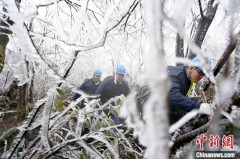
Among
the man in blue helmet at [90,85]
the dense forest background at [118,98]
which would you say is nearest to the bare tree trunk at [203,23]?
the dense forest background at [118,98]

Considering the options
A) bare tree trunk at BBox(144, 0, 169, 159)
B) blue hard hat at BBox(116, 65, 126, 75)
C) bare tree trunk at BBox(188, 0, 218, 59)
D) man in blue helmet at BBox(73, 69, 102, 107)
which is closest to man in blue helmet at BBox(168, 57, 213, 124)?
bare tree trunk at BBox(188, 0, 218, 59)

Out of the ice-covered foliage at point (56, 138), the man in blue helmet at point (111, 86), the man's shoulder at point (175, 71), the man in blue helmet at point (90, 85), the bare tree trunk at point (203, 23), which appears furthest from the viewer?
the man in blue helmet at point (90, 85)

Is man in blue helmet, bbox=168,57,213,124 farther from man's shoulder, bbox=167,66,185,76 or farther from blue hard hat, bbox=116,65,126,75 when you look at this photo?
blue hard hat, bbox=116,65,126,75

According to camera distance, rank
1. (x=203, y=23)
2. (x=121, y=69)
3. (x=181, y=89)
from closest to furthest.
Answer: (x=181, y=89) < (x=203, y=23) < (x=121, y=69)

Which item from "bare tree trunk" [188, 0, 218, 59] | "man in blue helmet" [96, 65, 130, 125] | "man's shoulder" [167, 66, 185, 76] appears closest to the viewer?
"man's shoulder" [167, 66, 185, 76]

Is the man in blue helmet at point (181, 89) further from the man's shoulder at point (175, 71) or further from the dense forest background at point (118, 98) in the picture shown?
the dense forest background at point (118, 98)

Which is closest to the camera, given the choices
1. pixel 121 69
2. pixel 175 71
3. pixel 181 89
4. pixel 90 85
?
pixel 175 71

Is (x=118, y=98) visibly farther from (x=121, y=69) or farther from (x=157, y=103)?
(x=121, y=69)

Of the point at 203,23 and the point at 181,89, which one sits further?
the point at 203,23

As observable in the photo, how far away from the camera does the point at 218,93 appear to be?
69 centimetres

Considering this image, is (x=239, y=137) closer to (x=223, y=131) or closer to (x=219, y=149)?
(x=223, y=131)

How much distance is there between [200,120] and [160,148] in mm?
1376

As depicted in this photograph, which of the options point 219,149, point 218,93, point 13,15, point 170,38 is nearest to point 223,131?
point 219,149

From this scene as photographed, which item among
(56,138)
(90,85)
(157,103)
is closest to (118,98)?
(56,138)
